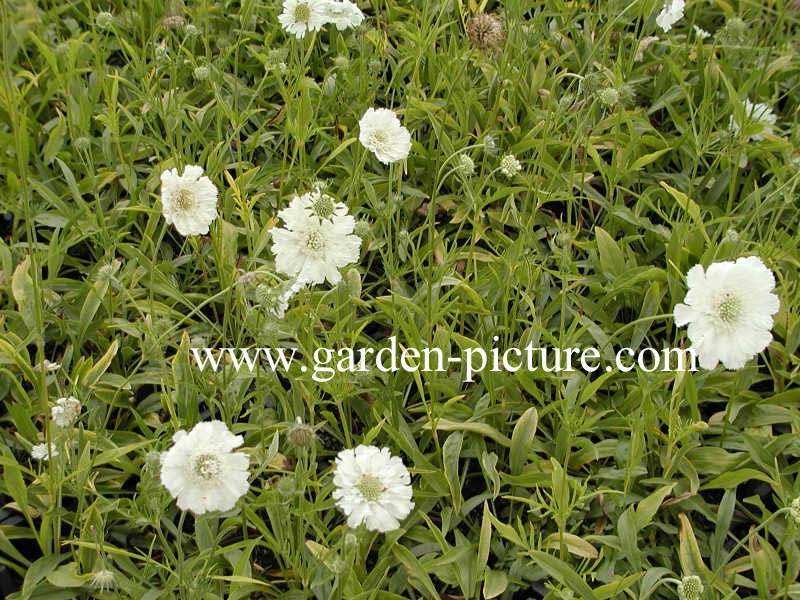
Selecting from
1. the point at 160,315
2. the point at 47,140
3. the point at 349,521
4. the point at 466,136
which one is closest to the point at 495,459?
the point at 349,521

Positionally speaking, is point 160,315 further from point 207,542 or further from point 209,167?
point 207,542

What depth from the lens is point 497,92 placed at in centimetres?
315

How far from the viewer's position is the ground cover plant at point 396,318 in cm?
197

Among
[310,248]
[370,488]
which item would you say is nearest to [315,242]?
[310,248]

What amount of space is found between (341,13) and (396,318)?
1049 mm

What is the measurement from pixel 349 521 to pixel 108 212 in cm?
160

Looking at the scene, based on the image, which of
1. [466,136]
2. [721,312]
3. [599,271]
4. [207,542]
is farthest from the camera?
[466,136]

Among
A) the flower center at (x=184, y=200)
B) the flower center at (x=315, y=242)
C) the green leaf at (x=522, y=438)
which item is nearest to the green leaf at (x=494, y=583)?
the green leaf at (x=522, y=438)

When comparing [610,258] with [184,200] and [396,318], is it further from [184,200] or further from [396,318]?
[184,200]

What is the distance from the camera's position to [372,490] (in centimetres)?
171

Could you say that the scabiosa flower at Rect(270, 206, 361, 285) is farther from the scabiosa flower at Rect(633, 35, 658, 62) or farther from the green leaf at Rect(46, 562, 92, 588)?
the scabiosa flower at Rect(633, 35, 658, 62)

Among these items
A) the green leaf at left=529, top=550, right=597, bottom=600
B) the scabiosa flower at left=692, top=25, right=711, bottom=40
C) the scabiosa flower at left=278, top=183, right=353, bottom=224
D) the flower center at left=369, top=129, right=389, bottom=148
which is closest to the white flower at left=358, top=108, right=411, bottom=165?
the flower center at left=369, top=129, right=389, bottom=148

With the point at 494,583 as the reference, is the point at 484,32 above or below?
above

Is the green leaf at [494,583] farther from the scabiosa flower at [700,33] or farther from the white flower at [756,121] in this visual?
the scabiosa flower at [700,33]
